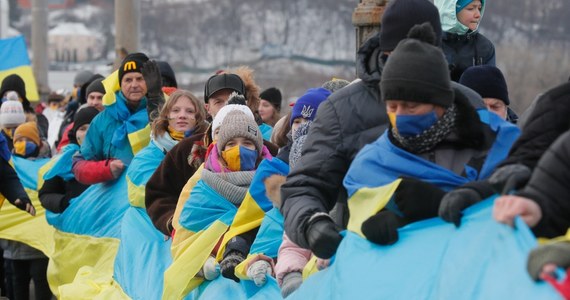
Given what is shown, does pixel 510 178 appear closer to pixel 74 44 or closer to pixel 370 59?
pixel 370 59

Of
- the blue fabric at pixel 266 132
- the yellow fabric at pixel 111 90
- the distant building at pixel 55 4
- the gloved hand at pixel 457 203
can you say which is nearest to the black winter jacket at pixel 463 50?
the blue fabric at pixel 266 132

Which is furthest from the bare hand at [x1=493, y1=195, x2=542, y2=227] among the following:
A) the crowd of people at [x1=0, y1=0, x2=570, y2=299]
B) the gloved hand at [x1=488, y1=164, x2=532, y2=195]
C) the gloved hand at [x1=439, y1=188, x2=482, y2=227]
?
A: the gloved hand at [x1=439, y1=188, x2=482, y2=227]

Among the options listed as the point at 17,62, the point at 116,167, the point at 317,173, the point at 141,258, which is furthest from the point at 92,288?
the point at 17,62

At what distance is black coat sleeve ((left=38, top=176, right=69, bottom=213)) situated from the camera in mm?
11789

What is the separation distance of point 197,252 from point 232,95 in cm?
135

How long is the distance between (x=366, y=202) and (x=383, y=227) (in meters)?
0.20

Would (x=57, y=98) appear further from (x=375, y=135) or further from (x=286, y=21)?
(x=286, y=21)

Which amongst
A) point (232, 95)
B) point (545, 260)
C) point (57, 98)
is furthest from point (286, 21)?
point (545, 260)

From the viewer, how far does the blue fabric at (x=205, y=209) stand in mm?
7559

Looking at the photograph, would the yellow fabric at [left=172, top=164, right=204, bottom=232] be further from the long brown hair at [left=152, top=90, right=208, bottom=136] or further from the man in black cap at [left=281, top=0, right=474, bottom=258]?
the man in black cap at [left=281, top=0, right=474, bottom=258]

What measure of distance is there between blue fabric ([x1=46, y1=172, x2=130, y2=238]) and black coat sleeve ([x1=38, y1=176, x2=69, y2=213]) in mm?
78

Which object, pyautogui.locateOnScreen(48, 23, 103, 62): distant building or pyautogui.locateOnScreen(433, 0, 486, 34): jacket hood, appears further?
pyautogui.locateOnScreen(48, 23, 103, 62): distant building

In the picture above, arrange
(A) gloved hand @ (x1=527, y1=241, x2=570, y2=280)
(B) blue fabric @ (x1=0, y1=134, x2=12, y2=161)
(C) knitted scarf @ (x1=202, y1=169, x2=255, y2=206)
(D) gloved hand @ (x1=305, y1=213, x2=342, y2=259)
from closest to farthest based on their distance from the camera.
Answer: (A) gloved hand @ (x1=527, y1=241, x2=570, y2=280)
(D) gloved hand @ (x1=305, y1=213, x2=342, y2=259)
(C) knitted scarf @ (x1=202, y1=169, x2=255, y2=206)
(B) blue fabric @ (x1=0, y1=134, x2=12, y2=161)

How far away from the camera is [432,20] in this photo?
5.30m
